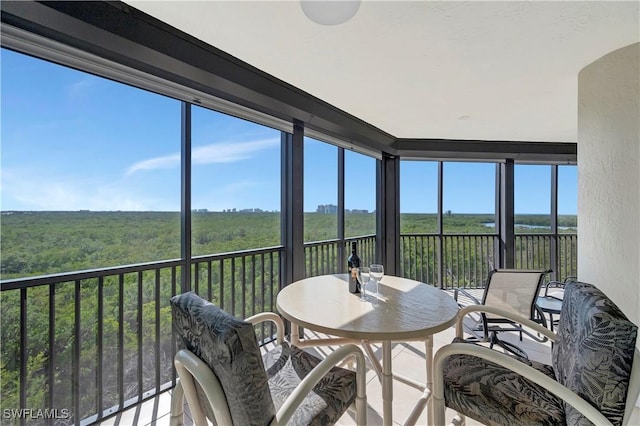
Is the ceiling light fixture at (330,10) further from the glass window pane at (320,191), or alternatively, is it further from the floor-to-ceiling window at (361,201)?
the floor-to-ceiling window at (361,201)

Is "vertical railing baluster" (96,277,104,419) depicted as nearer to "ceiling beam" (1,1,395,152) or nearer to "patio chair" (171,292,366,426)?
"patio chair" (171,292,366,426)

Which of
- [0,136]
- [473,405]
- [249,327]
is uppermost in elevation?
[0,136]

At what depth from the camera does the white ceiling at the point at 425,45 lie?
1496mm

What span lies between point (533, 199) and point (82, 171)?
6159mm

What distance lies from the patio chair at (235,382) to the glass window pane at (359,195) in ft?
8.92

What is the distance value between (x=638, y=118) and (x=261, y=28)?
97.7 inches

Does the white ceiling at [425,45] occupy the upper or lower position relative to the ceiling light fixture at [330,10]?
upper

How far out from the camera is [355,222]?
13.5ft

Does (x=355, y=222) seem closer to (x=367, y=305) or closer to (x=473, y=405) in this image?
(x=367, y=305)

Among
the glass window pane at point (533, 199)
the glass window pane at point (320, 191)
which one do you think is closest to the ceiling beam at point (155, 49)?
the glass window pane at point (320, 191)

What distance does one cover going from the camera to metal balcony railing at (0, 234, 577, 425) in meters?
1.52

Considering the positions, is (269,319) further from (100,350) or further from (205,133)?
(205,133)

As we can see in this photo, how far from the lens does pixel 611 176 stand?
1955mm

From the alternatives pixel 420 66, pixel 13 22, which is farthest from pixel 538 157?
pixel 13 22
